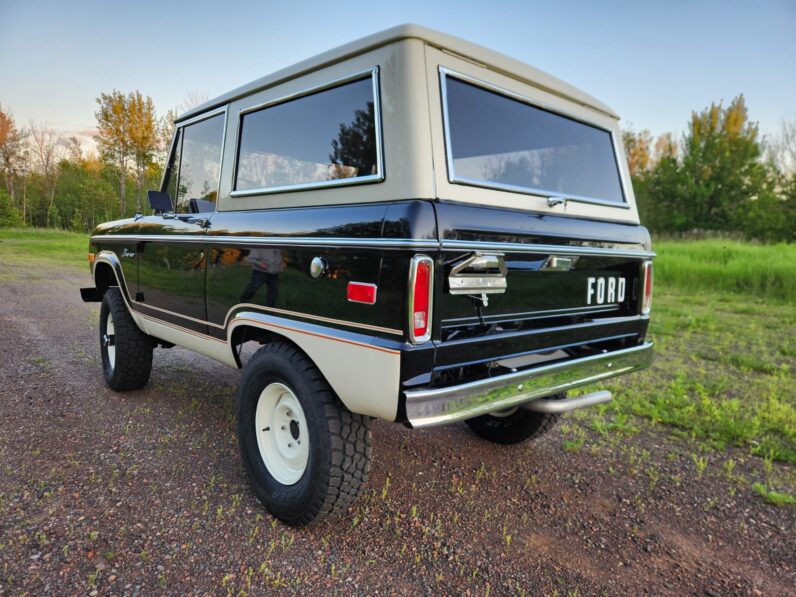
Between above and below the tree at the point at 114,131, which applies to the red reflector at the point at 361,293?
below

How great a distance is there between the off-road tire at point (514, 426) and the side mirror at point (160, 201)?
103 inches

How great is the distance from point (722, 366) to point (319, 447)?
5144 mm

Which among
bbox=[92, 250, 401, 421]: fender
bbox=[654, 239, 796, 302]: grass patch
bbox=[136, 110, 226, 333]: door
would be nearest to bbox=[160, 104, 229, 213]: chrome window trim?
bbox=[136, 110, 226, 333]: door

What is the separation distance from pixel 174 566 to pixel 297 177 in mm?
1900

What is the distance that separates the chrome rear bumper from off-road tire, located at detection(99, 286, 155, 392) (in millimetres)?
3124

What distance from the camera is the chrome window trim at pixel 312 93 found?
2.22 m

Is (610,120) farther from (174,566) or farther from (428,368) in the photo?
(174,566)

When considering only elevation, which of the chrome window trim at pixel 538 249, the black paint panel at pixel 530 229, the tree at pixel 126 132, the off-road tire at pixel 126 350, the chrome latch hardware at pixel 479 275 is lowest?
the off-road tire at pixel 126 350

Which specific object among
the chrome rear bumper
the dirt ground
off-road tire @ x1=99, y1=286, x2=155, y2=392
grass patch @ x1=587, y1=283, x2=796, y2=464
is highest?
the chrome rear bumper

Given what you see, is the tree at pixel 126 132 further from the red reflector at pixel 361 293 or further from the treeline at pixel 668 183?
the red reflector at pixel 361 293

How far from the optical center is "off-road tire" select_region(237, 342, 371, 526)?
2309mm

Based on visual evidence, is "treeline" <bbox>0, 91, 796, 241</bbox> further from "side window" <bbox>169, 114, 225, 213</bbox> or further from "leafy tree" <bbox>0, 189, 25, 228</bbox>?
"side window" <bbox>169, 114, 225, 213</bbox>

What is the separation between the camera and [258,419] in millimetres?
2756

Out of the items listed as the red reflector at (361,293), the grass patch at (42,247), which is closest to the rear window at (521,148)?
the red reflector at (361,293)
